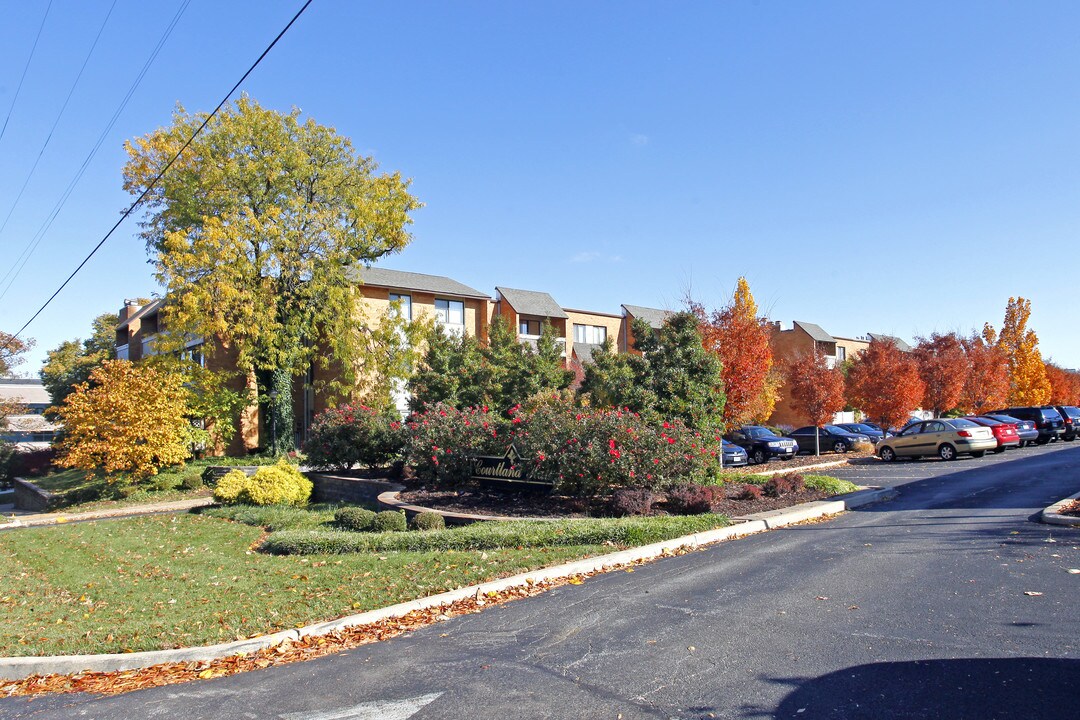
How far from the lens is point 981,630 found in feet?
18.4

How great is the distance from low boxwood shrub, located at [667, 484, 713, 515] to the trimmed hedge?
79cm

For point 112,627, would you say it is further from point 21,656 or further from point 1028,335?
point 1028,335

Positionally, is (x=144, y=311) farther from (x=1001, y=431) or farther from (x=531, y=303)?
(x=1001, y=431)

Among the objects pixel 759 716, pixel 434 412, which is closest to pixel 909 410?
pixel 434 412

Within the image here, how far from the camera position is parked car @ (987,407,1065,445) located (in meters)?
32.7

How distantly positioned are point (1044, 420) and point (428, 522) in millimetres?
32808

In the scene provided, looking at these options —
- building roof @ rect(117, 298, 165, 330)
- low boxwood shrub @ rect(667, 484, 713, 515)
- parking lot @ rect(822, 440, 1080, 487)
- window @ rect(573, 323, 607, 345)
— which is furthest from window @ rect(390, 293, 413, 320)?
low boxwood shrub @ rect(667, 484, 713, 515)

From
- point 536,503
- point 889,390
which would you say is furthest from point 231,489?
point 889,390

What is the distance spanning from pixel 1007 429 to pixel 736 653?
2771 centimetres

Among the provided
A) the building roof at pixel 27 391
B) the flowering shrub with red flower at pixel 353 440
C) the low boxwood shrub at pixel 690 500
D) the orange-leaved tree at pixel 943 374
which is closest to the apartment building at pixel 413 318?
the flowering shrub with red flower at pixel 353 440

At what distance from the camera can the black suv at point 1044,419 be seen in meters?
32.7

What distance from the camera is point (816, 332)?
59.3 meters

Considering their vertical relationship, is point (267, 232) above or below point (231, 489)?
above

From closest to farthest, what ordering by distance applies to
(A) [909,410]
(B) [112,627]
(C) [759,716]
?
(C) [759,716] < (B) [112,627] < (A) [909,410]
